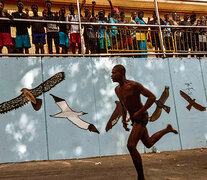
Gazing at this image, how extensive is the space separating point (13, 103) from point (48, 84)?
1.06 metres

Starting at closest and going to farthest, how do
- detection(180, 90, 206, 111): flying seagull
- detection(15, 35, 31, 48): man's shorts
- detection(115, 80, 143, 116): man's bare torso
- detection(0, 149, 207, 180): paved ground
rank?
detection(115, 80, 143, 116): man's bare torso, detection(0, 149, 207, 180): paved ground, detection(15, 35, 31, 48): man's shorts, detection(180, 90, 206, 111): flying seagull

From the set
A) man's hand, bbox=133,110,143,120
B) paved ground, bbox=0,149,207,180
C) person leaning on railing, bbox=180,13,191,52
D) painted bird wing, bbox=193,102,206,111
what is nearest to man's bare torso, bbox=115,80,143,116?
man's hand, bbox=133,110,143,120

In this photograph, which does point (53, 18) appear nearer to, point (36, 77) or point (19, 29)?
point (19, 29)

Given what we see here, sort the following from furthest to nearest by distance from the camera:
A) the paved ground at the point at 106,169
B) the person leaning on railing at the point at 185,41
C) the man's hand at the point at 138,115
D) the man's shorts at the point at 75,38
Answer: the person leaning on railing at the point at 185,41 < the man's shorts at the point at 75,38 < the paved ground at the point at 106,169 < the man's hand at the point at 138,115

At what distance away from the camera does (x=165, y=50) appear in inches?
348

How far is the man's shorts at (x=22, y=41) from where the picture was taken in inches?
301

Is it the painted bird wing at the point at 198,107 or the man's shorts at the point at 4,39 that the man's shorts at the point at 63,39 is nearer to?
the man's shorts at the point at 4,39

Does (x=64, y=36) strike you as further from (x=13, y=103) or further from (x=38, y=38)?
(x=13, y=103)

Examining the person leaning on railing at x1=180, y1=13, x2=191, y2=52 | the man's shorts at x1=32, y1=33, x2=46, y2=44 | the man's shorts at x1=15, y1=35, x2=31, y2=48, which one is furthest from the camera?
the person leaning on railing at x1=180, y1=13, x2=191, y2=52

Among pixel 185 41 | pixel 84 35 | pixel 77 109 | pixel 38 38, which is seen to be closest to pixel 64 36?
pixel 84 35

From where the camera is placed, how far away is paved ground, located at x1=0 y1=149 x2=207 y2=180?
4.73 metres

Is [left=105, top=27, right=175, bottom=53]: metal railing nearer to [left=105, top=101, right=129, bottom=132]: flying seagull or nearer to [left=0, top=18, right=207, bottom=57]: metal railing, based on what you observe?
[left=0, top=18, right=207, bottom=57]: metal railing

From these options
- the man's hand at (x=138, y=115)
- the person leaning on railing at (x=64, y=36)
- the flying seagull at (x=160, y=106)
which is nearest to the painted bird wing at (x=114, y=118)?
the flying seagull at (x=160, y=106)

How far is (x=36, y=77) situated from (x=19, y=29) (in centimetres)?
154
